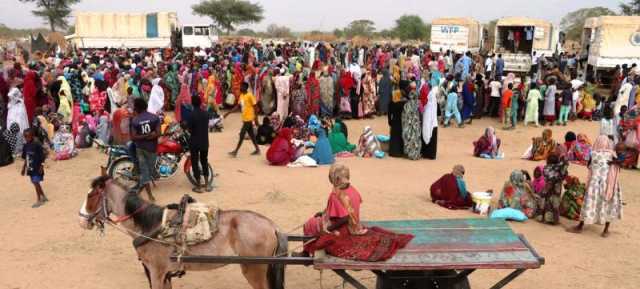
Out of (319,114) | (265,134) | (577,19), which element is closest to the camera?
(265,134)

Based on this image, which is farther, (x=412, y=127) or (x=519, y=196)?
(x=412, y=127)

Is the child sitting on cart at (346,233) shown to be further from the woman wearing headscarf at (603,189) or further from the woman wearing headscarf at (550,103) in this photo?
the woman wearing headscarf at (550,103)

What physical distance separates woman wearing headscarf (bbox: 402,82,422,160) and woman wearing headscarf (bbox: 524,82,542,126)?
17.4 ft

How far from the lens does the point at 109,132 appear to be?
40.4 ft

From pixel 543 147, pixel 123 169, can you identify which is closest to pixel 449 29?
pixel 543 147

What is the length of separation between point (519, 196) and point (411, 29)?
55.4m

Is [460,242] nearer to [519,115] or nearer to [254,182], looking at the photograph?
[254,182]

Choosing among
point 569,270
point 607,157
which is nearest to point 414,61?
point 607,157

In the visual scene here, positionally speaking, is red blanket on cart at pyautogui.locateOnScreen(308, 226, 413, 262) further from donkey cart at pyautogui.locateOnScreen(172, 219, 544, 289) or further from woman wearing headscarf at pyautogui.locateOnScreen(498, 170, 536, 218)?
woman wearing headscarf at pyautogui.locateOnScreen(498, 170, 536, 218)

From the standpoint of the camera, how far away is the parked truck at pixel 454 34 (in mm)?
27641

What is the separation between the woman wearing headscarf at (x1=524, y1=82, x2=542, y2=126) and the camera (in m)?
15.1

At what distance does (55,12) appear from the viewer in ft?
187

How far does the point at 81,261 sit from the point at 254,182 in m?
3.71

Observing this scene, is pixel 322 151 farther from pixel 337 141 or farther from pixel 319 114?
pixel 319 114
